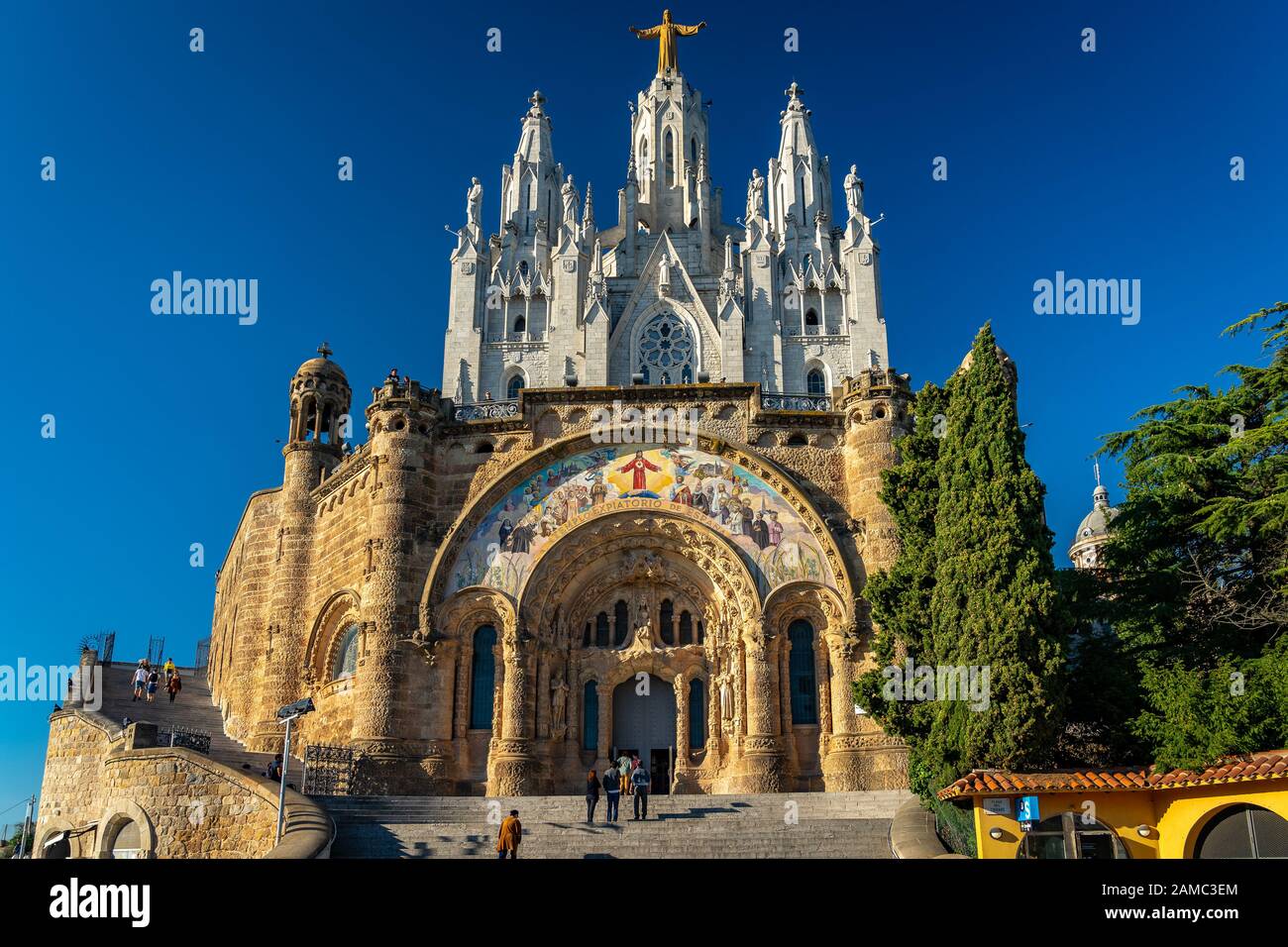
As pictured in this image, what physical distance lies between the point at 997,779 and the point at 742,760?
8431 millimetres

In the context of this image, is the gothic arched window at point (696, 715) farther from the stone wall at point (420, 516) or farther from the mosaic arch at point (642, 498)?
the mosaic arch at point (642, 498)

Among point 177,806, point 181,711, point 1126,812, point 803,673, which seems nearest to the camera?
point 1126,812

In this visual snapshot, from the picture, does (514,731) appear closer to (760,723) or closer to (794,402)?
(760,723)

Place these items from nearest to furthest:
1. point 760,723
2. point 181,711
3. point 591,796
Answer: point 591,796, point 760,723, point 181,711

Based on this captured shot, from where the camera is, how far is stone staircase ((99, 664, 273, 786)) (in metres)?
25.0

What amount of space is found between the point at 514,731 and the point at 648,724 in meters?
3.59

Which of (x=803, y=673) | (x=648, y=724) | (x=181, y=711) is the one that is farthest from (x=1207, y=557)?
(x=181, y=711)

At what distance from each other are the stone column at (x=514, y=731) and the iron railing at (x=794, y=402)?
870 centimetres

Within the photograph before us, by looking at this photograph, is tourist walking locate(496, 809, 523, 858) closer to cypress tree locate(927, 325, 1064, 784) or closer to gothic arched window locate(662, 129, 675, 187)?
cypress tree locate(927, 325, 1064, 784)

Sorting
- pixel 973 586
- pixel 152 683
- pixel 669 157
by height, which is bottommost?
pixel 152 683

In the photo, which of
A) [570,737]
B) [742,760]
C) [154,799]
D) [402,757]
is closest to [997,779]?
[742,760]

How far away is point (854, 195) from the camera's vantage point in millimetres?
48938

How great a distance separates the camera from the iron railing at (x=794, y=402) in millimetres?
26531

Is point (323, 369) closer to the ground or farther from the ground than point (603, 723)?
farther from the ground
